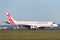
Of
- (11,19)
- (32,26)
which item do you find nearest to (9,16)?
(11,19)

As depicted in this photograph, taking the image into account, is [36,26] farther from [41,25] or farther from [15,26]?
[15,26]

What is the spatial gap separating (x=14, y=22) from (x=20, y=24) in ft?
20.5

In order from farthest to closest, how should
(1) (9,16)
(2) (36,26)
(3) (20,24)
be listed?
(1) (9,16) < (3) (20,24) < (2) (36,26)

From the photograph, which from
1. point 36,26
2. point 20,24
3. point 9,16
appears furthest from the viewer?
point 9,16

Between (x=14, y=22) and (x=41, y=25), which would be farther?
(x=14, y=22)

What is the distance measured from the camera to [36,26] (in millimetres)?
129625

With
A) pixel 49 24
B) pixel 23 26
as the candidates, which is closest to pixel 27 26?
pixel 23 26

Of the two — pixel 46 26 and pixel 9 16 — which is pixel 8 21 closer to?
pixel 9 16

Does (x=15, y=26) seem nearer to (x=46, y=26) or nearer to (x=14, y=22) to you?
(x=14, y=22)

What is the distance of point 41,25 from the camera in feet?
435

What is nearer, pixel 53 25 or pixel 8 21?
pixel 53 25

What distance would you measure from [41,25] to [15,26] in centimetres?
1562

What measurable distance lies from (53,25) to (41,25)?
5.93 metres

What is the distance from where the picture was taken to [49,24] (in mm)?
131500
